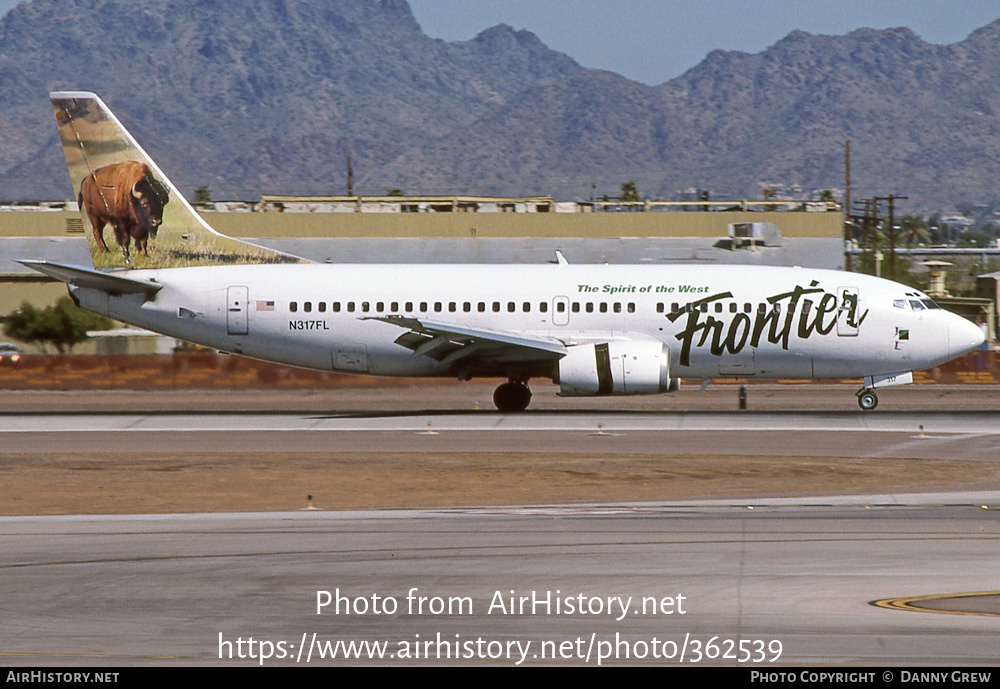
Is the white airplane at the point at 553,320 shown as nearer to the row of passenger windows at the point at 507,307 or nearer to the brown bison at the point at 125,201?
the row of passenger windows at the point at 507,307

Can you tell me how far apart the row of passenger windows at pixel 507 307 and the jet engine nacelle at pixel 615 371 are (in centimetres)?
139

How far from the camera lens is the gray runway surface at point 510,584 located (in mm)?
11758

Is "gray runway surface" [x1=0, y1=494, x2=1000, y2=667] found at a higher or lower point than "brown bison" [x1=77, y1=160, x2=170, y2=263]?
lower

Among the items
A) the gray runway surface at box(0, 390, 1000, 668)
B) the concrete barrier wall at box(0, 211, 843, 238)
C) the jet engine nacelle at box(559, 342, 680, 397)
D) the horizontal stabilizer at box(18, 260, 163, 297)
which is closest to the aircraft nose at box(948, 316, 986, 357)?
the jet engine nacelle at box(559, 342, 680, 397)

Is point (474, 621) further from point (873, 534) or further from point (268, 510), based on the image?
point (268, 510)

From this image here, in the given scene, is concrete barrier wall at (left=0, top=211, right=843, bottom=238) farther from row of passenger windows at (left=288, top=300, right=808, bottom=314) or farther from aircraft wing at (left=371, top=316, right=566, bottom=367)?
aircraft wing at (left=371, top=316, right=566, bottom=367)

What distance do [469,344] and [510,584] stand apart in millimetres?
21111

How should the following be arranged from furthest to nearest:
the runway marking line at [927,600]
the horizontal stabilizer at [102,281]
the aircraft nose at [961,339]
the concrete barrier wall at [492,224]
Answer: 1. the concrete barrier wall at [492,224]
2. the aircraft nose at [961,339]
3. the horizontal stabilizer at [102,281]
4. the runway marking line at [927,600]

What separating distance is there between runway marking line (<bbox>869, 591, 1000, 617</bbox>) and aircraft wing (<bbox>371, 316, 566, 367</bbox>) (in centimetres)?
2165

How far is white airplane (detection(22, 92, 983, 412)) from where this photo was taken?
116 ft

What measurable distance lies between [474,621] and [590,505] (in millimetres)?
7748

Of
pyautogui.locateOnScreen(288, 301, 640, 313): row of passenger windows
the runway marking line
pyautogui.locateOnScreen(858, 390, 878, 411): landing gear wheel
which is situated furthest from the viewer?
pyautogui.locateOnScreen(858, 390, 878, 411): landing gear wheel

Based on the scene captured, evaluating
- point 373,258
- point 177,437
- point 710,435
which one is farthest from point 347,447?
point 373,258

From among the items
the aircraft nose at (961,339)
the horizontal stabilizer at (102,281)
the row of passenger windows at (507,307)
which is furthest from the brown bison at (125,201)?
the aircraft nose at (961,339)
